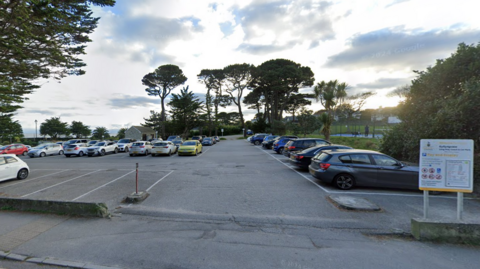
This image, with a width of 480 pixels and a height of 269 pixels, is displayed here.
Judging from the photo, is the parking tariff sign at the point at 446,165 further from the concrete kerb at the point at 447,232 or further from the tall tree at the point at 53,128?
the tall tree at the point at 53,128

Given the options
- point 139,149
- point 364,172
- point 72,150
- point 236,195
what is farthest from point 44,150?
point 364,172

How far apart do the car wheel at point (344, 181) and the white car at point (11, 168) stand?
13585mm

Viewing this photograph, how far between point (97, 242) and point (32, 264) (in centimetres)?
92

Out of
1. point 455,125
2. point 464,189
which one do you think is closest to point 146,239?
point 464,189

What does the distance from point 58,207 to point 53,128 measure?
66.2 metres

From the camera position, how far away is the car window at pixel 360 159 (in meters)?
8.03

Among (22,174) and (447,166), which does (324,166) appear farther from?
(22,174)

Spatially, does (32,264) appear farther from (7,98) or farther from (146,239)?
(7,98)

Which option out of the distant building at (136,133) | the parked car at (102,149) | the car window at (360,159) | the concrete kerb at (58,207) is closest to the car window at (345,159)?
the car window at (360,159)

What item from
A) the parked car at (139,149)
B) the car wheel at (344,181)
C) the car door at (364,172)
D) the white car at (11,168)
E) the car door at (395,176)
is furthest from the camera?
the parked car at (139,149)

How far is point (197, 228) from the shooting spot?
16.1 feet

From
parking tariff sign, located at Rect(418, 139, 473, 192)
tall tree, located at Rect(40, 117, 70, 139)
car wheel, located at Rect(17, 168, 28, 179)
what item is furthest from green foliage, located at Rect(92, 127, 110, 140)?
parking tariff sign, located at Rect(418, 139, 473, 192)

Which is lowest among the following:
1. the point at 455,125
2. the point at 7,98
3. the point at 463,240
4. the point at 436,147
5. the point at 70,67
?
the point at 463,240

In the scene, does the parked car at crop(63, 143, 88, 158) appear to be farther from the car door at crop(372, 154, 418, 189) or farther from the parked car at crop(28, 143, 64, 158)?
the car door at crop(372, 154, 418, 189)
